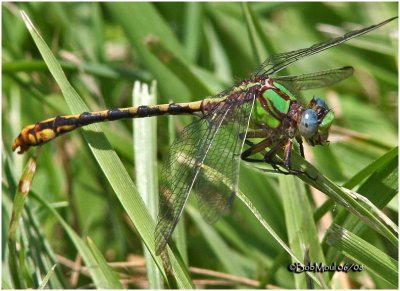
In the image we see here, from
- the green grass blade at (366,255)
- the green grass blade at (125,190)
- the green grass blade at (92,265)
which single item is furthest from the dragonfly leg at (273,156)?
the green grass blade at (92,265)

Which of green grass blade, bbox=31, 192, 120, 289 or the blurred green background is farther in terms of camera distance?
the blurred green background

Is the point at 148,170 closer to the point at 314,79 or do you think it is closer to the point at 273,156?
the point at 273,156

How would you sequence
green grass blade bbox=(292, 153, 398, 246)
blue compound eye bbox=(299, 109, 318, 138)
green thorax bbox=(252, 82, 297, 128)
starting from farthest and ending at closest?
green thorax bbox=(252, 82, 297, 128), blue compound eye bbox=(299, 109, 318, 138), green grass blade bbox=(292, 153, 398, 246)

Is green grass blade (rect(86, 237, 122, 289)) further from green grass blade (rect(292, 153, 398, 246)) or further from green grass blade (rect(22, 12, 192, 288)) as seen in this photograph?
green grass blade (rect(292, 153, 398, 246))

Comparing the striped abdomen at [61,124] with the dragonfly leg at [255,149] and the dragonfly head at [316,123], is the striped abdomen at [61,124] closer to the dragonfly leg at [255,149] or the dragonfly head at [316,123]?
the dragonfly leg at [255,149]

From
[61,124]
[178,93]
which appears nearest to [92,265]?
[61,124]

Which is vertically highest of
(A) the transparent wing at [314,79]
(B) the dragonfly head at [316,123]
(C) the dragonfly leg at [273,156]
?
(A) the transparent wing at [314,79]

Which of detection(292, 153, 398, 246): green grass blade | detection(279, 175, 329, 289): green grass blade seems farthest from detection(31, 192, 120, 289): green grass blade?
detection(292, 153, 398, 246): green grass blade
